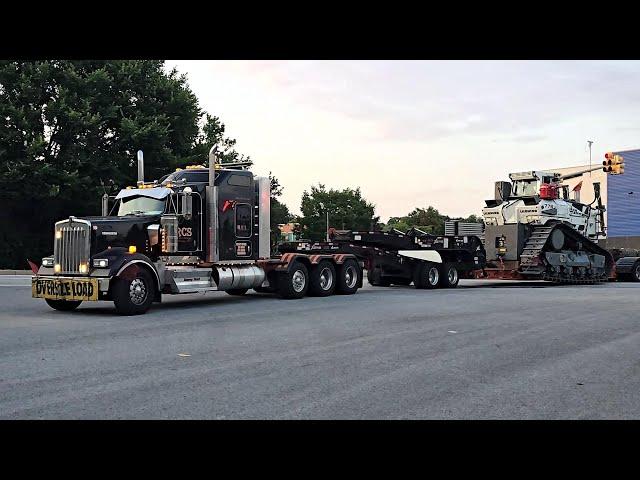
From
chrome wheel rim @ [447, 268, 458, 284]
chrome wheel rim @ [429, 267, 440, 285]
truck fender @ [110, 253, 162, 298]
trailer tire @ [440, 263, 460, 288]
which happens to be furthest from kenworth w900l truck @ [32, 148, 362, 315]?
chrome wheel rim @ [447, 268, 458, 284]

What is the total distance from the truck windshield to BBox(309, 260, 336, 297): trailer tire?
5.01 meters

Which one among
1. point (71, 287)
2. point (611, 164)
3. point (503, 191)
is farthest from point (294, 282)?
point (611, 164)

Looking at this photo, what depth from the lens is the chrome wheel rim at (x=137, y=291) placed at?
1401cm

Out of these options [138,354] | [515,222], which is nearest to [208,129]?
[515,222]

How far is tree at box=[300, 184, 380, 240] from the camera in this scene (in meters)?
60.7

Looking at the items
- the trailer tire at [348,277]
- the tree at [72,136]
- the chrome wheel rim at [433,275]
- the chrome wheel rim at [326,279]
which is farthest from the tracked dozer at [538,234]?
the tree at [72,136]

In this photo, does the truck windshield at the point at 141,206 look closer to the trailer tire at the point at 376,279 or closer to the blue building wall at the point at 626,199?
the trailer tire at the point at 376,279

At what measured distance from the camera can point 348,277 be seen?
2012cm

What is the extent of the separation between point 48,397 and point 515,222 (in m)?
22.5

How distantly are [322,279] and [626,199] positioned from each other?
54.5 metres

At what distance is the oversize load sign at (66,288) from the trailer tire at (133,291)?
1.41 feet
